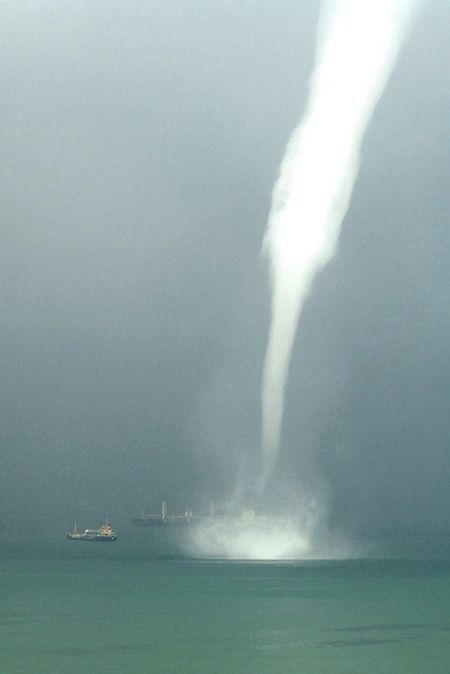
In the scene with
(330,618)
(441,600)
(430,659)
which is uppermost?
(441,600)

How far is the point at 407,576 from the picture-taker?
152500 millimetres

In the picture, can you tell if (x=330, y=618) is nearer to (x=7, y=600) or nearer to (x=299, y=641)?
(x=299, y=641)

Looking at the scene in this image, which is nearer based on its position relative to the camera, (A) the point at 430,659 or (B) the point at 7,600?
(A) the point at 430,659

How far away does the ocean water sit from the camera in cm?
6152

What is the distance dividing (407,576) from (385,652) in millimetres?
87288

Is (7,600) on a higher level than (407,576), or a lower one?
lower

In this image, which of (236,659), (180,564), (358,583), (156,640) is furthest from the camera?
(180,564)

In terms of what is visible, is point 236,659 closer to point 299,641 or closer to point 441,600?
point 299,641

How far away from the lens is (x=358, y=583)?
134 m

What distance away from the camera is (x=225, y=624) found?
82.1 m

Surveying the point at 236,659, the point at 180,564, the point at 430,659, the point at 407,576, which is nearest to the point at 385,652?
the point at 430,659

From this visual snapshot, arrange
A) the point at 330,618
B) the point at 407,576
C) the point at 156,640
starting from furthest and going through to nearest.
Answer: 1. the point at 407,576
2. the point at 330,618
3. the point at 156,640

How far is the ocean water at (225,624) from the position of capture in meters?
61.5

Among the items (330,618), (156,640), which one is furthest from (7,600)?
(156,640)
